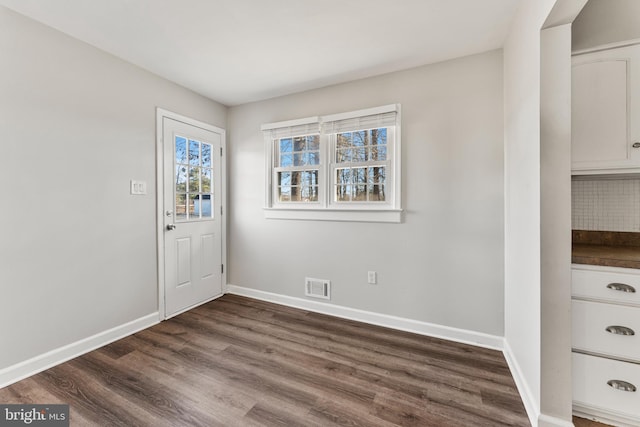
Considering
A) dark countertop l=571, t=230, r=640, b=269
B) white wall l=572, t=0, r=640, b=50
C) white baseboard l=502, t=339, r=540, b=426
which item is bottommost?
white baseboard l=502, t=339, r=540, b=426

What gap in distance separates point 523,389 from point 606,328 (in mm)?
594

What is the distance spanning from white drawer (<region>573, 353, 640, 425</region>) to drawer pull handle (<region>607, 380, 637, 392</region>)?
1 cm

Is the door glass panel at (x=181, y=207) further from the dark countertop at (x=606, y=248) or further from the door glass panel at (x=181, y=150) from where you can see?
the dark countertop at (x=606, y=248)

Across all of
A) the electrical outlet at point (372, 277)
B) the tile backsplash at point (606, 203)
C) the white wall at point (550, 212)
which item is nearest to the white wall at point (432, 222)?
Result: the electrical outlet at point (372, 277)

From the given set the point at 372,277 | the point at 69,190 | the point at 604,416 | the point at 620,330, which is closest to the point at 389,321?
the point at 372,277

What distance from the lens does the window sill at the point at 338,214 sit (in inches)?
102

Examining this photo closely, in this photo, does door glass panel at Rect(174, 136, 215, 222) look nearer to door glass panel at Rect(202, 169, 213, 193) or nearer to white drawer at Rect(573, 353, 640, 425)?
door glass panel at Rect(202, 169, 213, 193)

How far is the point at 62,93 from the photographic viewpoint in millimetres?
2035

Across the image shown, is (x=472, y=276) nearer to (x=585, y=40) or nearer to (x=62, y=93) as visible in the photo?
(x=585, y=40)

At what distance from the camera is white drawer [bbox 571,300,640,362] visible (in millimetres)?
1363

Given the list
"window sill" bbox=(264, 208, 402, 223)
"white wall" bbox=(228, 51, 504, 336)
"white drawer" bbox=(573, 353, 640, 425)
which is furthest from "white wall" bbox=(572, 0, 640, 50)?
"white drawer" bbox=(573, 353, 640, 425)

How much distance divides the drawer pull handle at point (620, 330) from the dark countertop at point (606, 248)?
32cm

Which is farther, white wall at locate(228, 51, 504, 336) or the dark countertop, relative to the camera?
white wall at locate(228, 51, 504, 336)

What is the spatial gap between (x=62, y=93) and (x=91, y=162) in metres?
0.53
